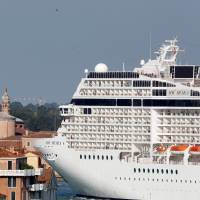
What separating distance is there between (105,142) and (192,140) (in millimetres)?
4396

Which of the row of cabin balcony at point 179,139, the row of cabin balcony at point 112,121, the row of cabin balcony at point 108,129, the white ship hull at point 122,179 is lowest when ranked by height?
the white ship hull at point 122,179

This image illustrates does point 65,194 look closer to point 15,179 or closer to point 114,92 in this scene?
point 114,92

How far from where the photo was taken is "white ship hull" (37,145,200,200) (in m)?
70.1

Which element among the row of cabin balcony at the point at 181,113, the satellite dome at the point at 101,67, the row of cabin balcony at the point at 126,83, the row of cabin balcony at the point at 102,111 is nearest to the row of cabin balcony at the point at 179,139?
the row of cabin balcony at the point at 181,113

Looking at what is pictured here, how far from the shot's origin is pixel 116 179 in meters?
72.0

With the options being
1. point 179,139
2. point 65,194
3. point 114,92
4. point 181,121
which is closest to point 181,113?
point 181,121

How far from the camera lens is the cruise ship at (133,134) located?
7100 cm

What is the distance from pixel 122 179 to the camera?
71.8 meters

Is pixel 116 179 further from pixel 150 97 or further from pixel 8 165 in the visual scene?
pixel 8 165

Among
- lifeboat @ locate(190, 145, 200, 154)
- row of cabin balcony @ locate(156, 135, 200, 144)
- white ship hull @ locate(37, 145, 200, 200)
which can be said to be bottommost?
white ship hull @ locate(37, 145, 200, 200)

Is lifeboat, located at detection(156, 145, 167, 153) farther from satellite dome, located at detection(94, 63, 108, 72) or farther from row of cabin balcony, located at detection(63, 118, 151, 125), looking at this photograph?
satellite dome, located at detection(94, 63, 108, 72)

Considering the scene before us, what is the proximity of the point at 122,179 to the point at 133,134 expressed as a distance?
245 centimetres

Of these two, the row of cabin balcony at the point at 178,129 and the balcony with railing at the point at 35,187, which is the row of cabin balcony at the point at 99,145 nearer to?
the row of cabin balcony at the point at 178,129

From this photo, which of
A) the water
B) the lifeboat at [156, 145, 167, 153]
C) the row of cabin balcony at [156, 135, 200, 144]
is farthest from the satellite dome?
the water
